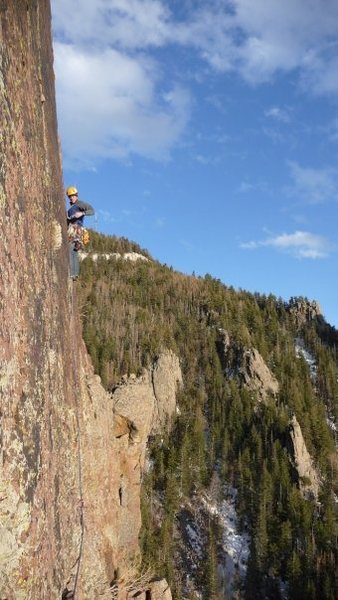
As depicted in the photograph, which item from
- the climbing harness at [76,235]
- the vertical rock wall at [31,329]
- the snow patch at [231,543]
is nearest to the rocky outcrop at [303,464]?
the snow patch at [231,543]

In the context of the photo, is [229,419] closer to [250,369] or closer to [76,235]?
[250,369]

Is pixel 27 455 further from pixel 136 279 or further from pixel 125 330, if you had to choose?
pixel 136 279

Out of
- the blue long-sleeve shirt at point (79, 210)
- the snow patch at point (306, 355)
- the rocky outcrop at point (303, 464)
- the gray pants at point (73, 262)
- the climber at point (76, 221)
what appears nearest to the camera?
the gray pants at point (73, 262)

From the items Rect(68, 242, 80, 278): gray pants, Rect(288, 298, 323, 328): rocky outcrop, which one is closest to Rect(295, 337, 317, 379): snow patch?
Rect(288, 298, 323, 328): rocky outcrop

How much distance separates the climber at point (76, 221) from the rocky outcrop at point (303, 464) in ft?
280

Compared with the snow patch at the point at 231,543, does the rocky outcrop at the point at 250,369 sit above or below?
above

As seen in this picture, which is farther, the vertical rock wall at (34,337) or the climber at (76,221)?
the climber at (76,221)

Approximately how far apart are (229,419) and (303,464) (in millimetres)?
16960

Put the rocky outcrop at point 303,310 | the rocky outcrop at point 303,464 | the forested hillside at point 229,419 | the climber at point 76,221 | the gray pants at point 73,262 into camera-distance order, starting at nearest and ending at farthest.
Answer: the gray pants at point 73,262
the climber at point 76,221
the forested hillside at point 229,419
the rocky outcrop at point 303,464
the rocky outcrop at point 303,310

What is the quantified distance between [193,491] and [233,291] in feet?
288

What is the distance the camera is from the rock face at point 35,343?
6215 millimetres

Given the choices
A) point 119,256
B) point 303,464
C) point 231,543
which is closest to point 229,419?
point 303,464

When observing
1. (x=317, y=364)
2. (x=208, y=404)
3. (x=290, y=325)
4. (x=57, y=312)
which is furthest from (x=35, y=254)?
(x=290, y=325)

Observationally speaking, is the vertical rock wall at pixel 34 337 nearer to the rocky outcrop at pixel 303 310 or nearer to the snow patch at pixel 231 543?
the snow patch at pixel 231 543
